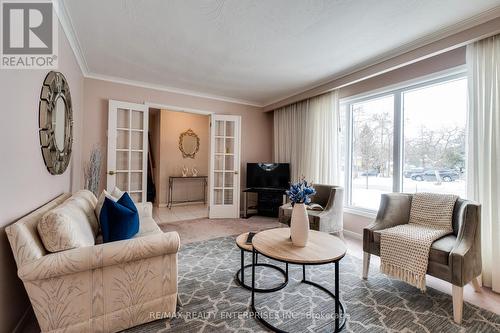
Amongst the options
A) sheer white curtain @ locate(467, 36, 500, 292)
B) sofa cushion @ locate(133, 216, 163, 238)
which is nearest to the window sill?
sheer white curtain @ locate(467, 36, 500, 292)

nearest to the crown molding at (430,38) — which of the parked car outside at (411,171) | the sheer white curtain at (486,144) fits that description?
the sheer white curtain at (486,144)

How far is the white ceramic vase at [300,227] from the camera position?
1875 millimetres

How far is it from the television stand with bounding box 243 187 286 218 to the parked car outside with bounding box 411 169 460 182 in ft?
7.85

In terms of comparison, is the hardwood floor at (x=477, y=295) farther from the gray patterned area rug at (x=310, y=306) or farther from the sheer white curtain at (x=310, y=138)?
the sheer white curtain at (x=310, y=138)

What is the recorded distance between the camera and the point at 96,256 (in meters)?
1.43

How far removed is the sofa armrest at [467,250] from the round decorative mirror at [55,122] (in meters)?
3.35

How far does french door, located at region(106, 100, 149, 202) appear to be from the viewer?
3.87m

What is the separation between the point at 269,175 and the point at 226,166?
3.08 ft

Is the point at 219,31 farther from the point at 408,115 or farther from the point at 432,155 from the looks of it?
the point at 432,155

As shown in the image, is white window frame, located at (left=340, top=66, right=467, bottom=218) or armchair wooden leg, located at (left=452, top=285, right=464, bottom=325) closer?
armchair wooden leg, located at (left=452, top=285, right=464, bottom=325)

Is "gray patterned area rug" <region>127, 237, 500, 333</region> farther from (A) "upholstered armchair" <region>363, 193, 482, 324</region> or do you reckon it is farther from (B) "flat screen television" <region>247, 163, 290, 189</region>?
(B) "flat screen television" <region>247, 163, 290, 189</region>

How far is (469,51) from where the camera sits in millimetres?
2396

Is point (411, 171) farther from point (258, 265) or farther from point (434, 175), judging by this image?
point (258, 265)

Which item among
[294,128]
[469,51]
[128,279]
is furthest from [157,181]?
[469,51]
